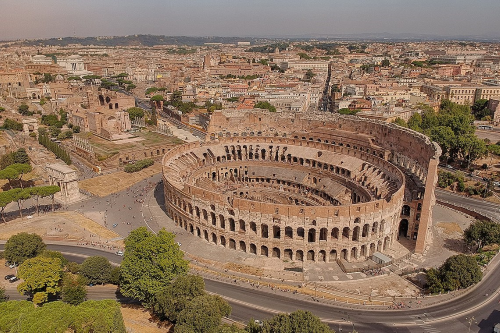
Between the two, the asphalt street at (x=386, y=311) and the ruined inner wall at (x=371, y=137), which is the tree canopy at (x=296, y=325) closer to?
the asphalt street at (x=386, y=311)

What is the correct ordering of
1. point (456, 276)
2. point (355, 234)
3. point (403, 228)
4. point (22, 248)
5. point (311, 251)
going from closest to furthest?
point (456, 276), point (22, 248), point (311, 251), point (355, 234), point (403, 228)

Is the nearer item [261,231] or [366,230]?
[366,230]

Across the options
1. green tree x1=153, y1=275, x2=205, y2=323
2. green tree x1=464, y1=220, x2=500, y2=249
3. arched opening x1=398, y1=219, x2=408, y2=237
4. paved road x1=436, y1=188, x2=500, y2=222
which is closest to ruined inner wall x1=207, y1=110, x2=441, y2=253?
arched opening x1=398, y1=219, x2=408, y2=237

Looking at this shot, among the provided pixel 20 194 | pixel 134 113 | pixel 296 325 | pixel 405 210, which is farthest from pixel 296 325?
pixel 134 113

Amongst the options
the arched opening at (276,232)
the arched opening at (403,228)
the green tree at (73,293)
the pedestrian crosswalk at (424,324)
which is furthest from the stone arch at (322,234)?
the green tree at (73,293)

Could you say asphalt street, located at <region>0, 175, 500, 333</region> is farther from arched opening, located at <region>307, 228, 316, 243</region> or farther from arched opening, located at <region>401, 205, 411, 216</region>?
arched opening, located at <region>401, 205, 411, 216</region>

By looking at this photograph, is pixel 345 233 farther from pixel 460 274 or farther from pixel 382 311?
pixel 460 274

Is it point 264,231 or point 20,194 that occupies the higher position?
point 20,194
